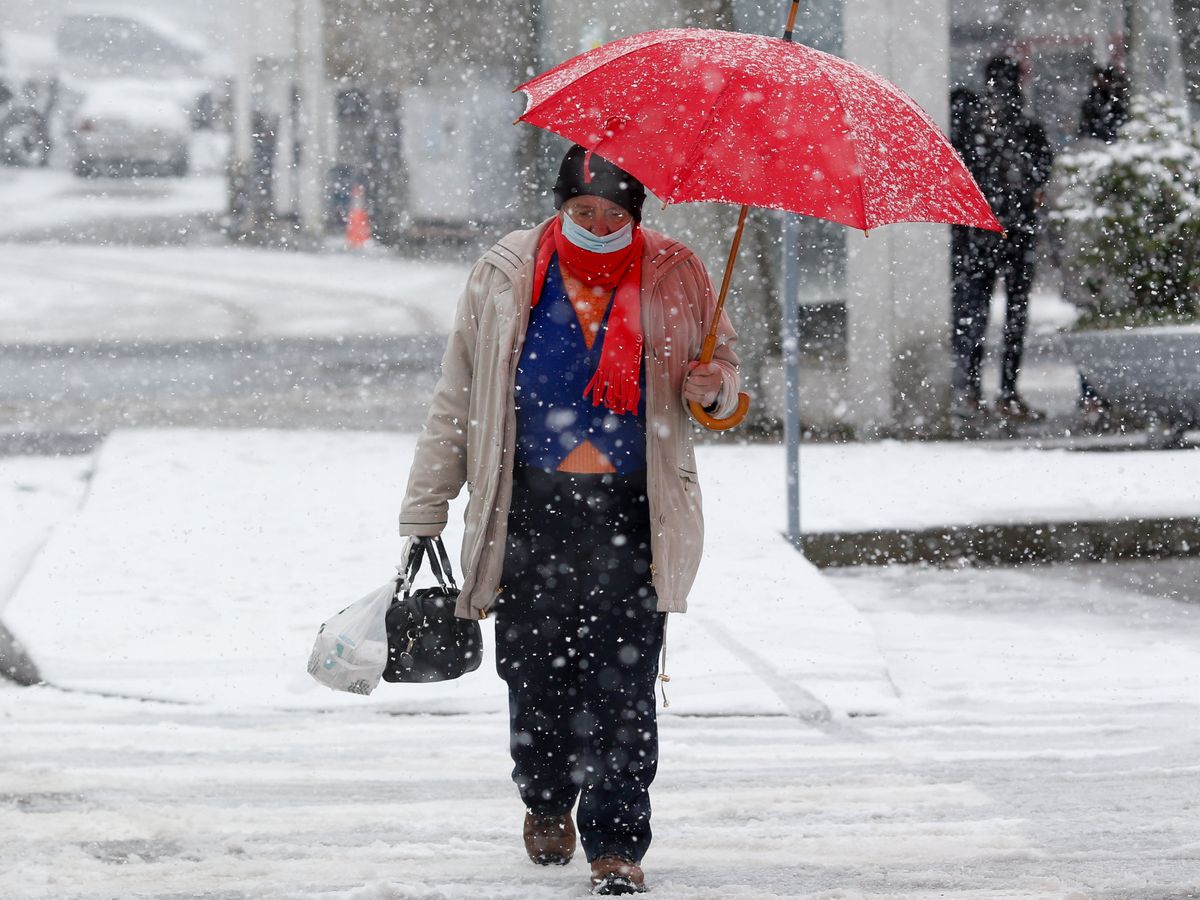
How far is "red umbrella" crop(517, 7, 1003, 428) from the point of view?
3455 mm

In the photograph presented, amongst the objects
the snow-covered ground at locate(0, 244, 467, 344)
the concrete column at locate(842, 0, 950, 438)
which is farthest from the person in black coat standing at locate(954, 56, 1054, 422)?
the snow-covered ground at locate(0, 244, 467, 344)

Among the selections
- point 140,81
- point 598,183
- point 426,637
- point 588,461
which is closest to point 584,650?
point 426,637

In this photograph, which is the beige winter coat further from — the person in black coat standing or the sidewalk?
the person in black coat standing

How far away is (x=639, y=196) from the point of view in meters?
3.75

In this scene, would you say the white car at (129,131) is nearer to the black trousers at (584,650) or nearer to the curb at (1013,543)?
the curb at (1013,543)

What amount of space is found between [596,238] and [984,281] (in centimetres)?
752

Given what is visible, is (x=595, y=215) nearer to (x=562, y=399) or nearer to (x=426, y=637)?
(x=562, y=399)

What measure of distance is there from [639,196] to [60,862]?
211 centimetres

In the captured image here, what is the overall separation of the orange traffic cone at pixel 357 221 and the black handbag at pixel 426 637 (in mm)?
7438

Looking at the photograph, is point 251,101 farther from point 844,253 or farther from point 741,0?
point 844,253

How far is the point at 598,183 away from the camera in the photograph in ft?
12.0

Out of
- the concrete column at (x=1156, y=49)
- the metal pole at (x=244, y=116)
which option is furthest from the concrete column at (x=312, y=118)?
the concrete column at (x=1156, y=49)

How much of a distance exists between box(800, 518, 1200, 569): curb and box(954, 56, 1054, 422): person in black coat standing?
246 centimetres

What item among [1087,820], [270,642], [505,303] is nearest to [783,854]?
[1087,820]
